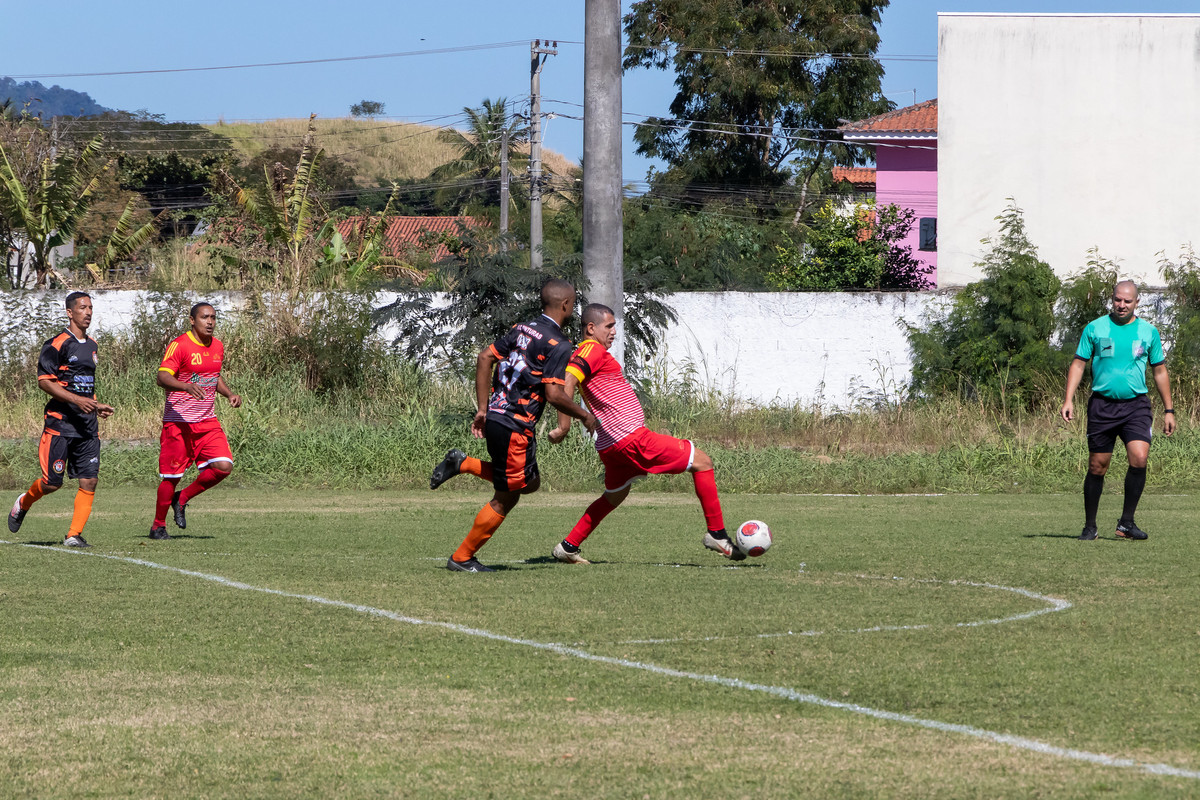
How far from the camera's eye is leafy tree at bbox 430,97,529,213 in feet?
239

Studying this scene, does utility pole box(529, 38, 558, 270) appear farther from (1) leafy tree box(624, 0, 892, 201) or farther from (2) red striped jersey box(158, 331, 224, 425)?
(2) red striped jersey box(158, 331, 224, 425)

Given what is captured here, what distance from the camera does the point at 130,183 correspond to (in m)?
66.1

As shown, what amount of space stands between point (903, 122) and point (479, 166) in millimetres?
33082

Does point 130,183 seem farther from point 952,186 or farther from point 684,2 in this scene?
point 952,186

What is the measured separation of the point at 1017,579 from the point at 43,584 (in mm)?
6071

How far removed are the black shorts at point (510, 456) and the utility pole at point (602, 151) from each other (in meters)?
10.2

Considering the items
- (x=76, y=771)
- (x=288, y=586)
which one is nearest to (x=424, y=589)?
(x=288, y=586)

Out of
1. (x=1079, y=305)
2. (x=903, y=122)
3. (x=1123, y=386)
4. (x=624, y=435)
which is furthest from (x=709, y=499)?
(x=903, y=122)

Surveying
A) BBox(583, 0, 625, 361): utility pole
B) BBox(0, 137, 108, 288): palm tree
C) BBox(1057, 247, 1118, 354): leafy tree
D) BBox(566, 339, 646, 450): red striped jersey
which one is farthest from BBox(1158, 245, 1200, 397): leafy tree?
BBox(0, 137, 108, 288): palm tree

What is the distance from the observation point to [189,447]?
1191cm

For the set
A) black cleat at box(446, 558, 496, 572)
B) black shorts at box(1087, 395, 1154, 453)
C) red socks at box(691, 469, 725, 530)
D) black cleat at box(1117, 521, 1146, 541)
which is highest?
black shorts at box(1087, 395, 1154, 453)

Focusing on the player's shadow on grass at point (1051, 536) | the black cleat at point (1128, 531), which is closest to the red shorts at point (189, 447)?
the player's shadow on grass at point (1051, 536)

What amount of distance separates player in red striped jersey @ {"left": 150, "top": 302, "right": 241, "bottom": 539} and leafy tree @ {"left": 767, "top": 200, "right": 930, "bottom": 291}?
25.8 metres

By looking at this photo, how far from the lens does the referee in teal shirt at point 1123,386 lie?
11.2 meters
